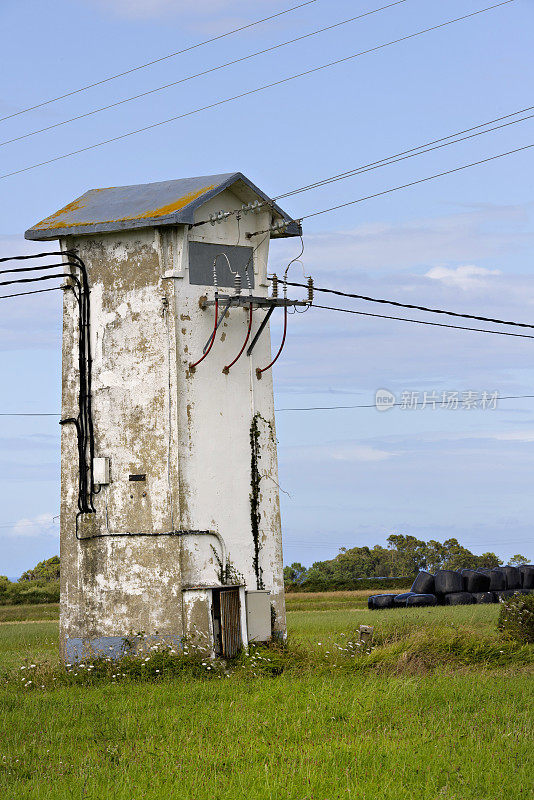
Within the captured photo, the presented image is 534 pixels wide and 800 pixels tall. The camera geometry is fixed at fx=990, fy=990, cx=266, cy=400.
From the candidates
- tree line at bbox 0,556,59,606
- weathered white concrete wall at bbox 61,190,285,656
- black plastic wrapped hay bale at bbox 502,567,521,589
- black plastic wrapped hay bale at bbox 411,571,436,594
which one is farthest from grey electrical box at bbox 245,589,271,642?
tree line at bbox 0,556,59,606

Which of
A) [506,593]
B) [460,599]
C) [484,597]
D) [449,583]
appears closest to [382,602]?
[449,583]

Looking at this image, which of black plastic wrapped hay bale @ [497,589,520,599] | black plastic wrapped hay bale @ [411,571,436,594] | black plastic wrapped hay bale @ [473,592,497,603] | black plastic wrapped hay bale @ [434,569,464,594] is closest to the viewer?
black plastic wrapped hay bale @ [497,589,520,599]

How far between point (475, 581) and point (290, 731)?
2392 centimetres

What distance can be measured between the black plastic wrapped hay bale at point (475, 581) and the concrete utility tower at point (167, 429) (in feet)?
57.5

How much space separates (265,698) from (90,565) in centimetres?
514

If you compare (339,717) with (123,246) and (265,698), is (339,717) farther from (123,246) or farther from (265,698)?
(123,246)

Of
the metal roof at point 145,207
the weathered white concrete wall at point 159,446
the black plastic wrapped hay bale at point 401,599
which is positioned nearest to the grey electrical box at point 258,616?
the weathered white concrete wall at point 159,446

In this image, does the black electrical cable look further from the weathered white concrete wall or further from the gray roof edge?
the gray roof edge

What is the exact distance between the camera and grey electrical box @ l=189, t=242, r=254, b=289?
16.5 m

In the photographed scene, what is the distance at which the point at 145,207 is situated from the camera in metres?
16.8

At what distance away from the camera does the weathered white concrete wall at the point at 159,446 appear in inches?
621

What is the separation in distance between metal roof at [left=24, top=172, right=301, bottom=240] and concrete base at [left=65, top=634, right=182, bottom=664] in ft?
21.7

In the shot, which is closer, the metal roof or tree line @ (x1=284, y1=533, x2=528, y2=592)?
the metal roof

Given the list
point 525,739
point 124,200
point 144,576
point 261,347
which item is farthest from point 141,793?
point 124,200
